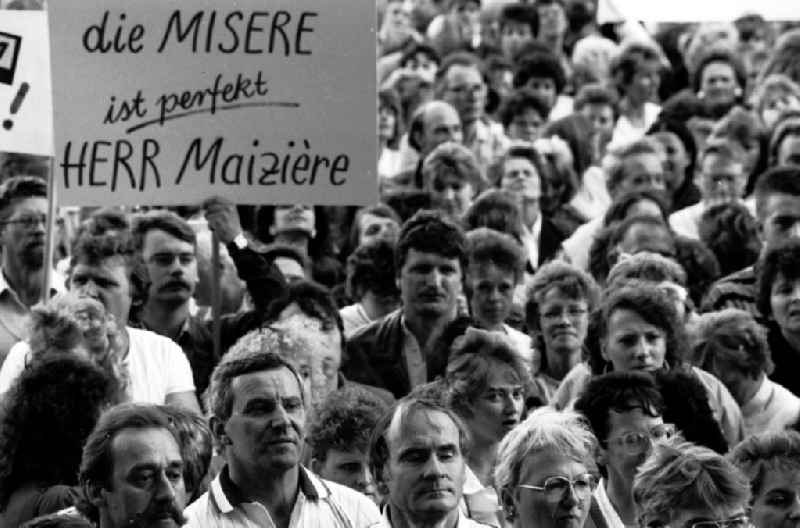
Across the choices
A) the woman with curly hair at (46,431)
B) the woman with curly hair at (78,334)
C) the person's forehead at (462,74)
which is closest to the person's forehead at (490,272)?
the woman with curly hair at (78,334)

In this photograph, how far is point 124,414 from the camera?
23.3 ft

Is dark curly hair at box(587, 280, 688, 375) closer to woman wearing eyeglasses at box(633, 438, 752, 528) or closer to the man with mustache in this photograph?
woman wearing eyeglasses at box(633, 438, 752, 528)

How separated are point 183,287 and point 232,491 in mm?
2950

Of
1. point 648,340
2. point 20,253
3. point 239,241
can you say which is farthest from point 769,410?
point 20,253

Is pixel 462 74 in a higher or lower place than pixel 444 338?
higher

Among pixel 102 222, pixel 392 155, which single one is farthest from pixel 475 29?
pixel 102 222

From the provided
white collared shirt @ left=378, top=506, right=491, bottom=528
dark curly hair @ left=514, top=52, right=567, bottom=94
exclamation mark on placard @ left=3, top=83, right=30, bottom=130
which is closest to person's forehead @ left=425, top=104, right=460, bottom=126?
dark curly hair @ left=514, top=52, right=567, bottom=94

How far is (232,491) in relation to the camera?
297 inches

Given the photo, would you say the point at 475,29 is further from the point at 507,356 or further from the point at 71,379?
the point at 71,379

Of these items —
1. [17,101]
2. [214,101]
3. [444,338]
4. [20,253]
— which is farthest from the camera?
[20,253]

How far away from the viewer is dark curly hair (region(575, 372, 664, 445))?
27.3 ft

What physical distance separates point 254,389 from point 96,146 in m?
2.15

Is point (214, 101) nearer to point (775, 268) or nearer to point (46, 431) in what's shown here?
point (46, 431)

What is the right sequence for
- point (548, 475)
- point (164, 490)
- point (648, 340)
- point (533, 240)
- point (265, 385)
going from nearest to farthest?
point (164, 490), point (548, 475), point (265, 385), point (648, 340), point (533, 240)
